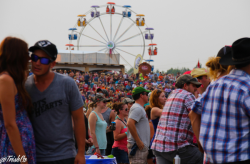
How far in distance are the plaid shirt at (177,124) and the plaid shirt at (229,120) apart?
1146 mm

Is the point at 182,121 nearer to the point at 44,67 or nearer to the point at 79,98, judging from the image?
the point at 79,98

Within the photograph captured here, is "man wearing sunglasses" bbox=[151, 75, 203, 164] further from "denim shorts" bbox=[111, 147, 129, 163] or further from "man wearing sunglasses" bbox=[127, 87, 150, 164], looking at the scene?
"denim shorts" bbox=[111, 147, 129, 163]

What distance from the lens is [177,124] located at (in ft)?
11.1

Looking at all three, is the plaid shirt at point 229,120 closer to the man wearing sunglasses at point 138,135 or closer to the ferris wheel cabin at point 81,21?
the man wearing sunglasses at point 138,135

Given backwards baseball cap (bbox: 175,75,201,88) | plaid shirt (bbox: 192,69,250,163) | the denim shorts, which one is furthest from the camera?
the denim shorts

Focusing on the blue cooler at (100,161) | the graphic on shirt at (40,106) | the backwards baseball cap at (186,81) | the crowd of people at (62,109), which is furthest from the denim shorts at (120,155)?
the graphic on shirt at (40,106)

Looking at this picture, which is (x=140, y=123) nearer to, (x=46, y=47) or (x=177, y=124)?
(x=177, y=124)

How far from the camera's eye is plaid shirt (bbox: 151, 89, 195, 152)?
133 inches

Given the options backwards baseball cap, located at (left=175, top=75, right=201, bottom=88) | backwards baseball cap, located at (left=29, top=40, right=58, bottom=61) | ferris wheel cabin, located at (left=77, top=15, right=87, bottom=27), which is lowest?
backwards baseball cap, located at (left=175, top=75, right=201, bottom=88)

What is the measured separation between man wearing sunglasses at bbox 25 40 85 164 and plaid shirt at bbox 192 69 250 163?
3.21 feet

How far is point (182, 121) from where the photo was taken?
3389 millimetres

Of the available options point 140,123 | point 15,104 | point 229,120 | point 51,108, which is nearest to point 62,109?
point 51,108

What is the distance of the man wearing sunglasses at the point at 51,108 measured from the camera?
91.7 inches

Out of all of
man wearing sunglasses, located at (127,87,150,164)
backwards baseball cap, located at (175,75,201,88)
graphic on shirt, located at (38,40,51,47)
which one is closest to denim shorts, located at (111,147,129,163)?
man wearing sunglasses, located at (127,87,150,164)
